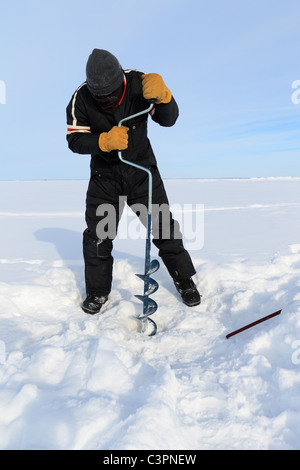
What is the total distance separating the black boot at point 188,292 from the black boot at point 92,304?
0.70 meters

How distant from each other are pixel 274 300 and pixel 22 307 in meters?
2.16

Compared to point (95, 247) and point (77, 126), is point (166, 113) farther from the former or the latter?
point (95, 247)

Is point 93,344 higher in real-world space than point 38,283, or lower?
higher

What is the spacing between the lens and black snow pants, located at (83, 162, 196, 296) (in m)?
2.99

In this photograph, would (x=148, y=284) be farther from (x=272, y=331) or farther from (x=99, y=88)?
(x=99, y=88)

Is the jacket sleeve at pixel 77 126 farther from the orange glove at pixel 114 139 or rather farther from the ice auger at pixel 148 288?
the ice auger at pixel 148 288

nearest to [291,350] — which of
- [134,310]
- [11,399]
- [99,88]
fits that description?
[134,310]

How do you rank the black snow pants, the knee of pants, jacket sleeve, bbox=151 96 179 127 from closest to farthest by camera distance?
jacket sleeve, bbox=151 96 179 127, the black snow pants, the knee of pants

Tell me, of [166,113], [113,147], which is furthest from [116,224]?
[166,113]

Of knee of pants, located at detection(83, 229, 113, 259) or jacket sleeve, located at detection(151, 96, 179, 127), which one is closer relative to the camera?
jacket sleeve, located at detection(151, 96, 179, 127)

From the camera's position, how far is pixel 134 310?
9.90 ft

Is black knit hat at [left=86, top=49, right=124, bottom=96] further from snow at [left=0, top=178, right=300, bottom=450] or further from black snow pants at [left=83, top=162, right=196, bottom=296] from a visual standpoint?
snow at [left=0, top=178, right=300, bottom=450]

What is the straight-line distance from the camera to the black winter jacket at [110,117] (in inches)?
107

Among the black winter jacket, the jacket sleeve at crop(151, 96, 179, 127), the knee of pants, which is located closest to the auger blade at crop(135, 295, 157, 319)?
the knee of pants
